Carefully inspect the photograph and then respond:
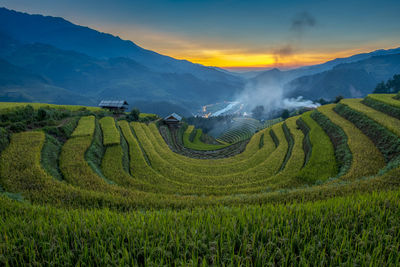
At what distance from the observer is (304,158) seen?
50.0 feet

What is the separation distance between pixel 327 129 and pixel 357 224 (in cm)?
1956

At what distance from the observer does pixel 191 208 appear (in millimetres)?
5363

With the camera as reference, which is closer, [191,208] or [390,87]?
[191,208]

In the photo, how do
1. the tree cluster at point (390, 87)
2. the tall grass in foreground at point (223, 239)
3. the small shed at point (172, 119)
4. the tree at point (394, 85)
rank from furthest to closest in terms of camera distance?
the tree cluster at point (390, 87) → the tree at point (394, 85) → the small shed at point (172, 119) → the tall grass in foreground at point (223, 239)

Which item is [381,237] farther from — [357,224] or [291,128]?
[291,128]

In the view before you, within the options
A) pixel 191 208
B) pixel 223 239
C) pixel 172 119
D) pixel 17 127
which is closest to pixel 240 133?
pixel 172 119

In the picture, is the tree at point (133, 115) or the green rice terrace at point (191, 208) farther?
the tree at point (133, 115)

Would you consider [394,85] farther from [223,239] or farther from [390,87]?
[223,239]

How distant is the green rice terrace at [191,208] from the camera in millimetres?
2439

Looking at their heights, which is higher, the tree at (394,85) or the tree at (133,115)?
the tree at (394,85)

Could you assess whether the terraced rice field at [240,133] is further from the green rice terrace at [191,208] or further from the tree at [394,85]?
the tree at [394,85]

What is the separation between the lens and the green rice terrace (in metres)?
2.44

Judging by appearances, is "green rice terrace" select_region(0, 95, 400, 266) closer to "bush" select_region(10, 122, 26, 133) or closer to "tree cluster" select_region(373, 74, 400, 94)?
"bush" select_region(10, 122, 26, 133)

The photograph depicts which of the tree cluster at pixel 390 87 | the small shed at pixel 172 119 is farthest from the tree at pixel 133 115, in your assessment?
the tree cluster at pixel 390 87
